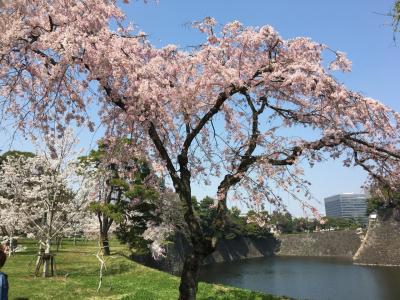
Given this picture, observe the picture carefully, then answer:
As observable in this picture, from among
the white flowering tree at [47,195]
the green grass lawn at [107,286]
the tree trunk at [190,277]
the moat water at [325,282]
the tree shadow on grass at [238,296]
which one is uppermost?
the white flowering tree at [47,195]

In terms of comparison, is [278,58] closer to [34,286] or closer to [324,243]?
[34,286]

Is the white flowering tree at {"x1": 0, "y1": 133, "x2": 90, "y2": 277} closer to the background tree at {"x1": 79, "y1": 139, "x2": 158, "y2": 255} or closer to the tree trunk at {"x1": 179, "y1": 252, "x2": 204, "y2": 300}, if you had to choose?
the background tree at {"x1": 79, "y1": 139, "x2": 158, "y2": 255}

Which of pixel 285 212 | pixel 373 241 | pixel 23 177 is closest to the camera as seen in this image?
pixel 285 212

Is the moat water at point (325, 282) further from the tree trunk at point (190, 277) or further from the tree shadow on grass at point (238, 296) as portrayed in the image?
the tree trunk at point (190, 277)

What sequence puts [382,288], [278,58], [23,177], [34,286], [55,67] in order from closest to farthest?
[55,67] → [278,58] → [34,286] → [23,177] → [382,288]

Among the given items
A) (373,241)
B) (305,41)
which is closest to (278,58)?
(305,41)

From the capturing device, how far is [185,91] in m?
7.68

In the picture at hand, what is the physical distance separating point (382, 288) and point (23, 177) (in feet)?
94.6

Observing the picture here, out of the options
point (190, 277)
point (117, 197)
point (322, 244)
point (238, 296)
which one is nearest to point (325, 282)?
point (117, 197)

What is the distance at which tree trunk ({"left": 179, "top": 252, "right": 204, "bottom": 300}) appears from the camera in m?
7.41

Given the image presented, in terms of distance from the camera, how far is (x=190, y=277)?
746cm

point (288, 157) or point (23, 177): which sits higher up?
point (23, 177)

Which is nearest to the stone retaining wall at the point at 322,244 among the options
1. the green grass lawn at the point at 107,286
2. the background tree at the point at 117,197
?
the background tree at the point at 117,197

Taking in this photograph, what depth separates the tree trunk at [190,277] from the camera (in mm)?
7410
